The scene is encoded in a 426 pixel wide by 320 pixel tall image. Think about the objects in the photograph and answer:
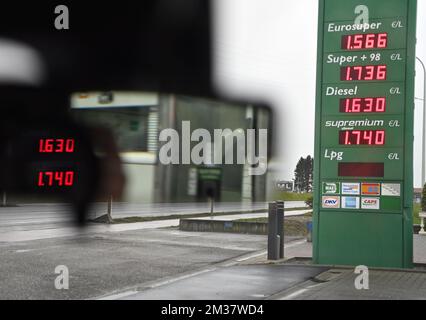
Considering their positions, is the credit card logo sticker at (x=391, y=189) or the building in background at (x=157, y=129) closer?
the building in background at (x=157, y=129)

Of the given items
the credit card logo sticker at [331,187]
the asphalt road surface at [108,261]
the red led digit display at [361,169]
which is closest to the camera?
the asphalt road surface at [108,261]

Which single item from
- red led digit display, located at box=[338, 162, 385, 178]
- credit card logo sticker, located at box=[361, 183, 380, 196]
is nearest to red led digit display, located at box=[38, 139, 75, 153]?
red led digit display, located at box=[338, 162, 385, 178]

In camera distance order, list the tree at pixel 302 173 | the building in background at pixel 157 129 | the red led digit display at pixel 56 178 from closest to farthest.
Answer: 1. the building in background at pixel 157 129
2. the red led digit display at pixel 56 178
3. the tree at pixel 302 173

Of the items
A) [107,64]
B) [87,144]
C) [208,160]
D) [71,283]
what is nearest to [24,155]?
[87,144]

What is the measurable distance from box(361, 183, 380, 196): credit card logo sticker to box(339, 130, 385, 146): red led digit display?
78 cm

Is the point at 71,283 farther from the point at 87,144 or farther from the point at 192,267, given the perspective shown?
the point at 87,144

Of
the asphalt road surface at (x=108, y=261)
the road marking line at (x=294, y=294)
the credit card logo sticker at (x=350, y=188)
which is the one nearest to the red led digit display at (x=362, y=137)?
the credit card logo sticker at (x=350, y=188)

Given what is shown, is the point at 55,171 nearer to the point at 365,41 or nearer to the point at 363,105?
the point at 363,105

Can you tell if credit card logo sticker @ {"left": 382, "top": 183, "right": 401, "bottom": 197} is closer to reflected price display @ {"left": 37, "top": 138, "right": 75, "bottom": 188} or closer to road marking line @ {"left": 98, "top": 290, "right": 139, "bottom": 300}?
road marking line @ {"left": 98, "top": 290, "right": 139, "bottom": 300}

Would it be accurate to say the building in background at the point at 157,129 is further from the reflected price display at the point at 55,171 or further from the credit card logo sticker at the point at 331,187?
the credit card logo sticker at the point at 331,187

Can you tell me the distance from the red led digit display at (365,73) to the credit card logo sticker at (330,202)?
6.82 ft

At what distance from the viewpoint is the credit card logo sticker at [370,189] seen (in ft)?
33.4

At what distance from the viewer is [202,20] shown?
4.27 feet

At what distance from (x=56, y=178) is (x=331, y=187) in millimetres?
9573
